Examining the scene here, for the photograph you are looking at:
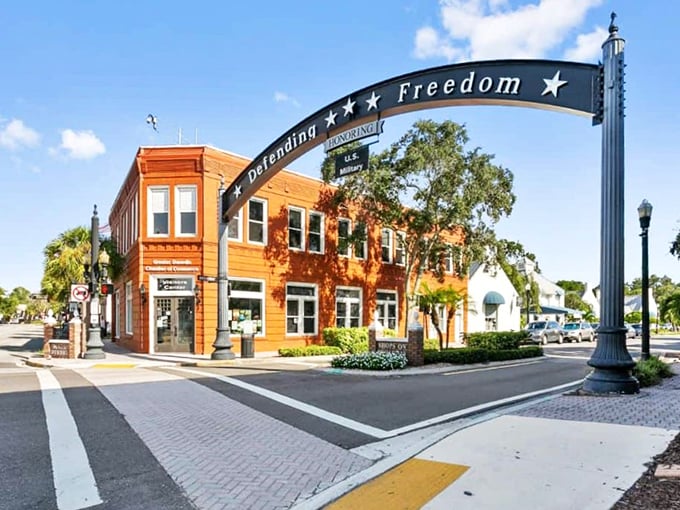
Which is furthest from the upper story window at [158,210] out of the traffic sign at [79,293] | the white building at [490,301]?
the white building at [490,301]

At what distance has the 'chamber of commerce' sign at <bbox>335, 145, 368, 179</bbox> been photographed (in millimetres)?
12727

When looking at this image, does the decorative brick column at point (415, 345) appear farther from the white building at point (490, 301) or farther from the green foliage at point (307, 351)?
the white building at point (490, 301)

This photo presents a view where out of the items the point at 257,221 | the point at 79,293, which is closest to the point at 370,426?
the point at 79,293

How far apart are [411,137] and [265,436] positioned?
61.0 ft

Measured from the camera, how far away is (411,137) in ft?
77.2

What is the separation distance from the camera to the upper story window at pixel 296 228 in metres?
25.8

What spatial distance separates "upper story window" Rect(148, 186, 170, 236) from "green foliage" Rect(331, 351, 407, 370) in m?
10.7

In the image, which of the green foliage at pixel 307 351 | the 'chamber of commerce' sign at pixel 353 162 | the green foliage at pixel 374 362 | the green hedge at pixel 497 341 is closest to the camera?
the 'chamber of commerce' sign at pixel 353 162

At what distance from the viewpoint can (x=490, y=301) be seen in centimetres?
4062

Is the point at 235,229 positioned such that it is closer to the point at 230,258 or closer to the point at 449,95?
the point at 230,258

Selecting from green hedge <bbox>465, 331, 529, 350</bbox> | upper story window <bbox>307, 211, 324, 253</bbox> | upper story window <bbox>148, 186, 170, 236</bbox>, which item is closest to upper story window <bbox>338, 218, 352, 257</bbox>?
upper story window <bbox>307, 211, 324, 253</bbox>

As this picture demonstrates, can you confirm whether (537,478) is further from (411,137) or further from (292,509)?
(411,137)

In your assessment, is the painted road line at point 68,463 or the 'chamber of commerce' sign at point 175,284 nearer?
the painted road line at point 68,463

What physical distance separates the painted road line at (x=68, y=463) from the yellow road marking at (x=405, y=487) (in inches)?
84.7
